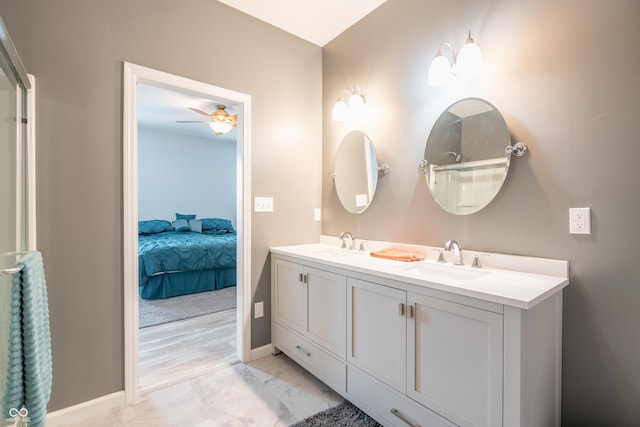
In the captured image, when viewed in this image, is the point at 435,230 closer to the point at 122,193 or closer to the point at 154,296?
the point at 122,193

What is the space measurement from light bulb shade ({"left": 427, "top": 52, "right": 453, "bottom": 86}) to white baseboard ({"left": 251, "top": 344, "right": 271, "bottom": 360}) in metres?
2.20

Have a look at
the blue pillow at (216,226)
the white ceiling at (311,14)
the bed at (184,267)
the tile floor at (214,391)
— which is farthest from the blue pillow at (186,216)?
the white ceiling at (311,14)

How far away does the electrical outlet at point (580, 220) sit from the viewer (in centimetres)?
131

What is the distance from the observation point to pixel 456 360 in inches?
48.5

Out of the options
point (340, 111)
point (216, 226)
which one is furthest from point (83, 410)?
point (216, 226)

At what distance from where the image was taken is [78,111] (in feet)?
5.44

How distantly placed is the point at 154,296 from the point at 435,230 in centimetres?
346

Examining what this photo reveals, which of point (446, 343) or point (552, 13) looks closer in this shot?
point (446, 343)

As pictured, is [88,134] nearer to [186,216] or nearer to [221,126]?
[221,126]

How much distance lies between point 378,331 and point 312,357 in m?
0.66

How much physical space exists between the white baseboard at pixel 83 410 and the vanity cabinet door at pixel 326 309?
1.17m

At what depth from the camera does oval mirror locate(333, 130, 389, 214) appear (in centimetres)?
229

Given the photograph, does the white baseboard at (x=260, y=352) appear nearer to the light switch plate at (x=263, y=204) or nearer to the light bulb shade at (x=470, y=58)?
the light switch plate at (x=263, y=204)

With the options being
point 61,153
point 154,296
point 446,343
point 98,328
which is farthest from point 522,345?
point 154,296
